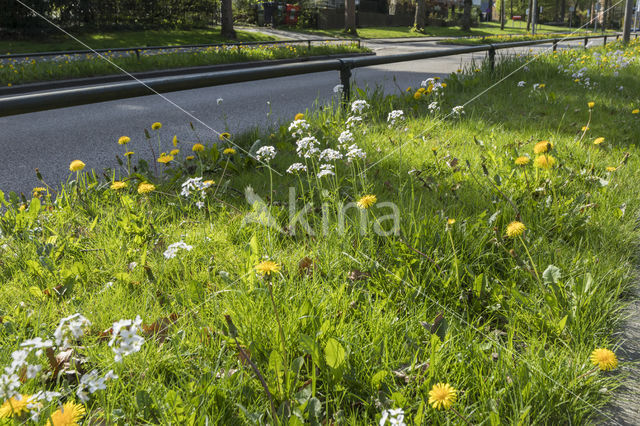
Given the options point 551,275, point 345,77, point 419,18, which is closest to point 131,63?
point 345,77

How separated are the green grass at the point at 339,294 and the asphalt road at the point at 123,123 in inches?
59.9

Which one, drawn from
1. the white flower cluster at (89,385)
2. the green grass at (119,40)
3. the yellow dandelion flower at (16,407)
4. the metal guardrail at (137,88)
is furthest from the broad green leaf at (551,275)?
the green grass at (119,40)

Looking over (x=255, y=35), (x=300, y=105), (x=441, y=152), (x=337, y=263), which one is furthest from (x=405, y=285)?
(x=255, y=35)

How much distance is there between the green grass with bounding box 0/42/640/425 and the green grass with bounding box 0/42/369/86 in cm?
773

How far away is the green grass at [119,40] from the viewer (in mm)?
17594

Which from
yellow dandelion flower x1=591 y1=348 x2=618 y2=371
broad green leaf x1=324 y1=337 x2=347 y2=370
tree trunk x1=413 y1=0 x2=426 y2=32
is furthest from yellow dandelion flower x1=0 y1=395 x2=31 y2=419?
tree trunk x1=413 y1=0 x2=426 y2=32

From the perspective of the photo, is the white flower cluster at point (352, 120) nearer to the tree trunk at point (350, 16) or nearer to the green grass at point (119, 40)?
the green grass at point (119, 40)

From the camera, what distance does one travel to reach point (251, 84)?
993 centimetres

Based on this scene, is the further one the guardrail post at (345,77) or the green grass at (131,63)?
the green grass at (131,63)

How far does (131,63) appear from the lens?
430 inches

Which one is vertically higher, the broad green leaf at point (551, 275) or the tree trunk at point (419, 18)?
the tree trunk at point (419, 18)

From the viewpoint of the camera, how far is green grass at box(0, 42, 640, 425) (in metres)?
1.47

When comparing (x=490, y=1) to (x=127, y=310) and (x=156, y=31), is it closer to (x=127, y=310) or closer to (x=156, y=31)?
(x=156, y=31)

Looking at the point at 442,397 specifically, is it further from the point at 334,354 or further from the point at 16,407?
the point at 16,407
